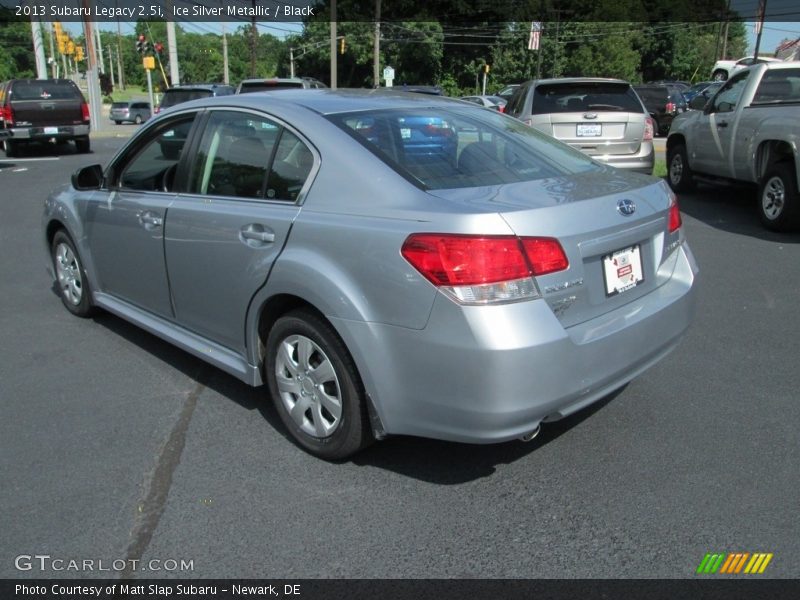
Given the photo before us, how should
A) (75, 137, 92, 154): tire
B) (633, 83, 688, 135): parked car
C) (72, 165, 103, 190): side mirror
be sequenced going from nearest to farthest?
(72, 165, 103, 190): side mirror → (75, 137, 92, 154): tire → (633, 83, 688, 135): parked car

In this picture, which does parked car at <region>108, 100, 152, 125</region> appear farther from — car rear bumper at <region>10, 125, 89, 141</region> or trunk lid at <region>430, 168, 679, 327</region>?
trunk lid at <region>430, 168, 679, 327</region>

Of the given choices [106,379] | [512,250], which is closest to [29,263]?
[106,379]

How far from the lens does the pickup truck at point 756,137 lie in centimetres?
786

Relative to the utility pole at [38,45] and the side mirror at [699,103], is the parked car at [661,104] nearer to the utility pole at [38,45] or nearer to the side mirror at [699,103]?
the side mirror at [699,103]

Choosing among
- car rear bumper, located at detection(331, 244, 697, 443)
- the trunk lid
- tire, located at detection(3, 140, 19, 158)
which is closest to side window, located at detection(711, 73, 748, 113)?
the trunk lid

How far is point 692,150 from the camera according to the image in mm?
10172

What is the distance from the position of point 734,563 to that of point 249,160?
280 centimetres

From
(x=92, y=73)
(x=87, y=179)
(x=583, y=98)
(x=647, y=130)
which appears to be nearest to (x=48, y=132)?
(x=92, y=73)

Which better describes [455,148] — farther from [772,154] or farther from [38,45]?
[38,45]

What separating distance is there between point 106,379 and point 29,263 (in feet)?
11.7

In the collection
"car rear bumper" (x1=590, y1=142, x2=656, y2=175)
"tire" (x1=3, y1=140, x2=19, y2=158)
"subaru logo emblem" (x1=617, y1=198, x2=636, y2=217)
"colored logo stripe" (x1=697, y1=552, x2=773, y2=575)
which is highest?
"subaru logo emblem" (x1=617, y1=198, x2=636, y2=217)

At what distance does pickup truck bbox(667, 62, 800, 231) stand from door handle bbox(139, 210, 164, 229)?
6.48 meters

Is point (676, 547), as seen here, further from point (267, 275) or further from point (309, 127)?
point (309, 127)

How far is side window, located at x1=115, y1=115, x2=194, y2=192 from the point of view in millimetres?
4219
